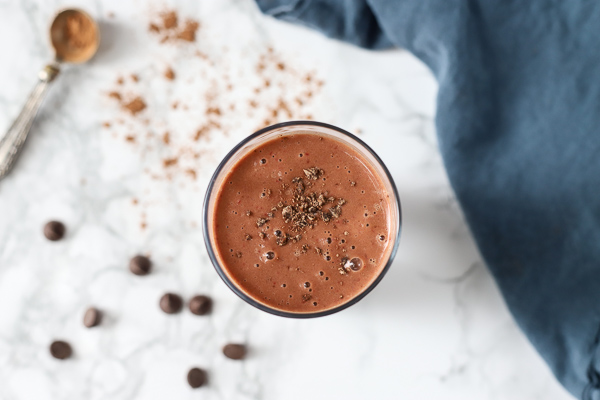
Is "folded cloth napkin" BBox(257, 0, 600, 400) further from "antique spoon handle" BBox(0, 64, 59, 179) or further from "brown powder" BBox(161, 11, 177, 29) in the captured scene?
"antique spoon handle" BBox(0, 64, 59, 179)

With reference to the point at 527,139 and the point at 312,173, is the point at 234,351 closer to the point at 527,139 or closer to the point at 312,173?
the point at 312,173

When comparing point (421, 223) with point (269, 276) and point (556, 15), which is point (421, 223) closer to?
point (269, 276)

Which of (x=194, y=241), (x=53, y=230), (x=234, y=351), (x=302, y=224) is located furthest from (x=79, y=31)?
(x=234, y=351)

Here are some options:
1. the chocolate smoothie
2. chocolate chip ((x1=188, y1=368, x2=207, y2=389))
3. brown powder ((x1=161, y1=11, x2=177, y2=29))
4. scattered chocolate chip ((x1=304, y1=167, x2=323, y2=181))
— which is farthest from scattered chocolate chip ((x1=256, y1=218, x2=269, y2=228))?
brown powder ((x1=161, y1=11, x2=177, y2=29))

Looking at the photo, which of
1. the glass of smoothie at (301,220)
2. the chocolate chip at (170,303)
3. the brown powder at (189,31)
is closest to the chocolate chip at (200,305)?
the chocolate chip at (170,303)

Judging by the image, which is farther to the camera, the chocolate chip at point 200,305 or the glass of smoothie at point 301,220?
the chocolate chip at point 200,305

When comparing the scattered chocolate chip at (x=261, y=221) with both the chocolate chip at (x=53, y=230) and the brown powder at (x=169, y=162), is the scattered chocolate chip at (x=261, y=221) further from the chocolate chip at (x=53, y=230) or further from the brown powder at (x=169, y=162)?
the chocolate chip at (x=53, y=230)
